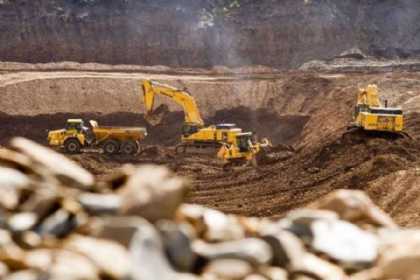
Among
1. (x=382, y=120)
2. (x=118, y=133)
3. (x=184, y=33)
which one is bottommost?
(x=118, y=133)

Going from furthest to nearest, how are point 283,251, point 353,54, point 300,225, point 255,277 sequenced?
point 353,54, point 300,225, point 283,251, point 255,277

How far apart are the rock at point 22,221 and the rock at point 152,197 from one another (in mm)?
662

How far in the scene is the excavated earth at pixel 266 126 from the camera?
21.0 m

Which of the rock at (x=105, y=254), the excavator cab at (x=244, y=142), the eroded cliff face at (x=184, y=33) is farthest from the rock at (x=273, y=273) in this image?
the eroded cliff face at (x=184, y=33)

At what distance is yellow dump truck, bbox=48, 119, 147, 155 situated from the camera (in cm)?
2866

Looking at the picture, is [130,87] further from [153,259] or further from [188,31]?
[153,259]

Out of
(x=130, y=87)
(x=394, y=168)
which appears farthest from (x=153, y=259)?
(x=130, y=87)

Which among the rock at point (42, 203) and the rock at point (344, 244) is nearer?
the rock at point (42, 203)

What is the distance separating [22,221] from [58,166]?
0.87 m

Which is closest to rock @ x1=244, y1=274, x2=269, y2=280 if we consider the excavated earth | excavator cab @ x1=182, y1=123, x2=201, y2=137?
the excavated earth

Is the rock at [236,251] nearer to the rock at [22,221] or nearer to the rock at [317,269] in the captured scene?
the rock at [317,269]

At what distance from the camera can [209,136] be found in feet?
93.5

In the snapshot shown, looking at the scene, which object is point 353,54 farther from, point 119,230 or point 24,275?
point 24,275

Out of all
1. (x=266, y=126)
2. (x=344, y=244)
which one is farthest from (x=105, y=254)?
(x=266, y=126)
